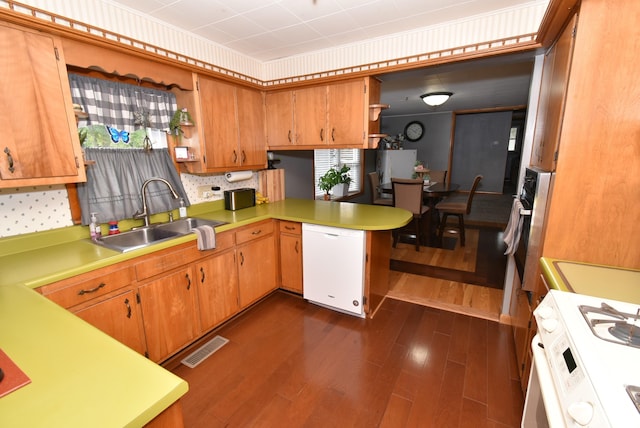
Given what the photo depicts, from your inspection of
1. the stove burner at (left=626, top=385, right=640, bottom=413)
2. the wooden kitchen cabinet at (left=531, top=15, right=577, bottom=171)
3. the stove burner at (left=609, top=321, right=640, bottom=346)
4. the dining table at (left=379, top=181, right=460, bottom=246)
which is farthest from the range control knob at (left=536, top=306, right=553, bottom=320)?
the dining table at (left=379, top=181, right=460, bottom=246)

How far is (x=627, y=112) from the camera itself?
4.37 ft

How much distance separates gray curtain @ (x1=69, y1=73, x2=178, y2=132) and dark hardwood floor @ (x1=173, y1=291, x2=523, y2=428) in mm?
1798

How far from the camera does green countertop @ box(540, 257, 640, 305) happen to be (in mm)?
1227

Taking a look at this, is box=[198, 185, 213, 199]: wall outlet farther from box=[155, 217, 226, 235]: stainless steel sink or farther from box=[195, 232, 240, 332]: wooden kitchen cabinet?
box=[195, 232, 240, 332]: wooden kitchen cabinet

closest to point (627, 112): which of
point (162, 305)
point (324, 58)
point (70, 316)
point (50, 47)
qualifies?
point (324, 58)

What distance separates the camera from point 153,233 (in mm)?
2352

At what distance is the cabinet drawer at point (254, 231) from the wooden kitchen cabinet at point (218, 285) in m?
0.09

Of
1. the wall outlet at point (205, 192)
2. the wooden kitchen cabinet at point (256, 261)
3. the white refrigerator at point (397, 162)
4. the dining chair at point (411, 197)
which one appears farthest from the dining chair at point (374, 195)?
the wall outlet at point (205, 192)

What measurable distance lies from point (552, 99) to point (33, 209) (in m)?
3.22

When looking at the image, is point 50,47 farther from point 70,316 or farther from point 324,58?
point 324,58

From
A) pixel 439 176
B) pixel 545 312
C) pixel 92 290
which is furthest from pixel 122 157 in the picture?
pixel 439 176

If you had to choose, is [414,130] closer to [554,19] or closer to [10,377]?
[554,19]

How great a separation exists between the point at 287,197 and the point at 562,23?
2.81 metres

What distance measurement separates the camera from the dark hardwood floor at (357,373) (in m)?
1.65
